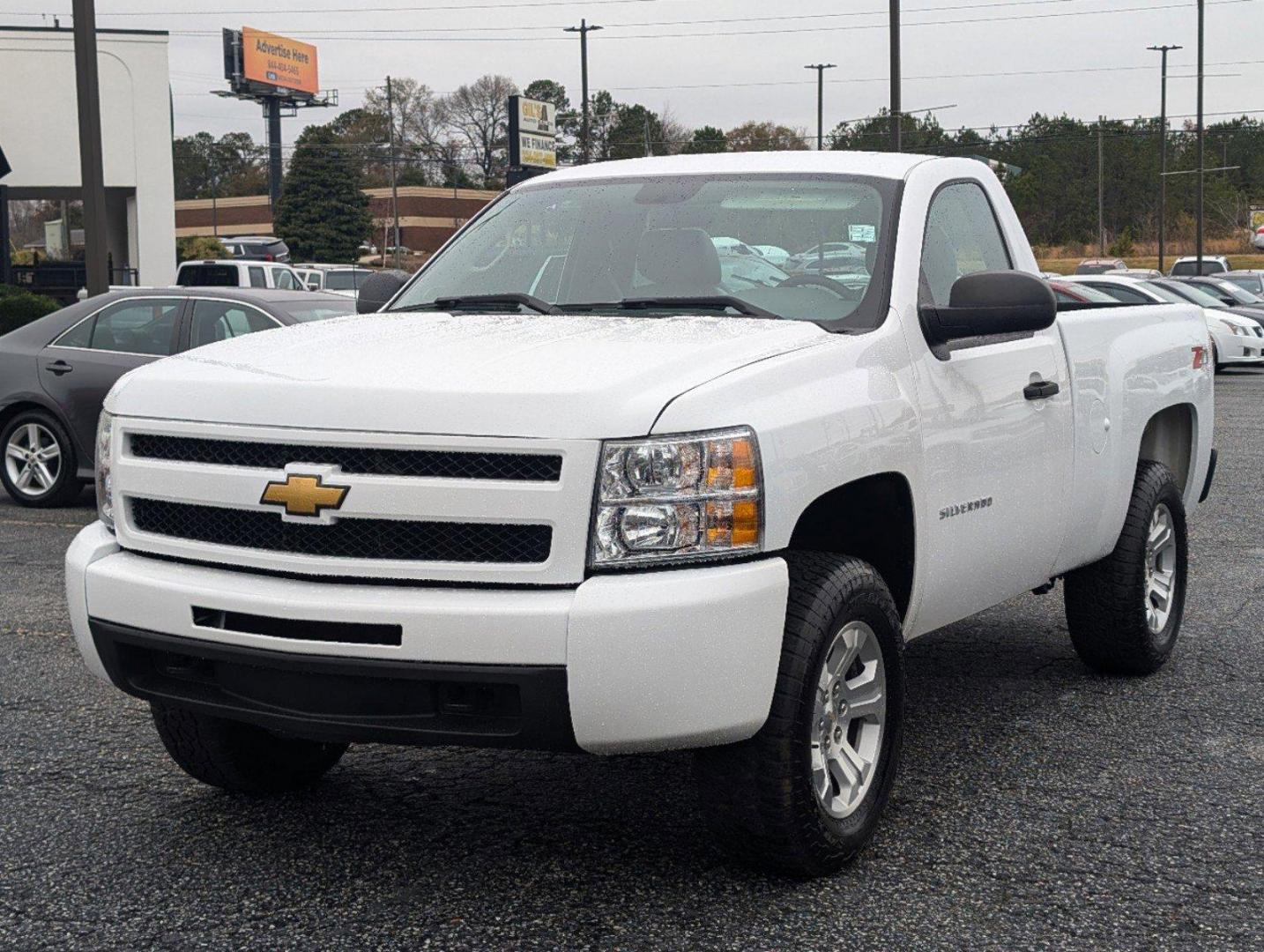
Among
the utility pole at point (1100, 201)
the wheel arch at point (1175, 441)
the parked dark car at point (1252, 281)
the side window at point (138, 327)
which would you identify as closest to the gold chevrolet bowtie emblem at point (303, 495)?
the wheel arch at point (1175, 441)

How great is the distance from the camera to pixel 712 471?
3723mm

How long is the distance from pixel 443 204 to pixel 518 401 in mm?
107620

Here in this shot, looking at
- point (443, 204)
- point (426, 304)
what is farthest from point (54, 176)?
point (443, 204)

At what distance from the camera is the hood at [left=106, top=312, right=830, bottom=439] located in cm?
370

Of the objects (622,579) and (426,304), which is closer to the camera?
(622,579)

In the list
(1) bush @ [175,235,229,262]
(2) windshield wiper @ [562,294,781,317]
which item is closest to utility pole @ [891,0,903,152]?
(1) bush @ [175,235,229,262]

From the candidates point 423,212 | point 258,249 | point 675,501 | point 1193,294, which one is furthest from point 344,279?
point 423,212

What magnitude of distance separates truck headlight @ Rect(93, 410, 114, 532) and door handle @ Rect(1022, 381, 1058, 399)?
2764mm

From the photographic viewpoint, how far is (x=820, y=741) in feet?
13.4

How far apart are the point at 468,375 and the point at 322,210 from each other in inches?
3566

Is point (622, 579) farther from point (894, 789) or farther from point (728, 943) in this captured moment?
point (894, 789)

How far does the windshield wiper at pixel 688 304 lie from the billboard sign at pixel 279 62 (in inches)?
4560

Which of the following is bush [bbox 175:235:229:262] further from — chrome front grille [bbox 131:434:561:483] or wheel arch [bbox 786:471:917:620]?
chrome front grille [bbox 131:434:561:483]

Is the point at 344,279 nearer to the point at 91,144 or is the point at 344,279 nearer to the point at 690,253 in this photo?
the point at 91,144
